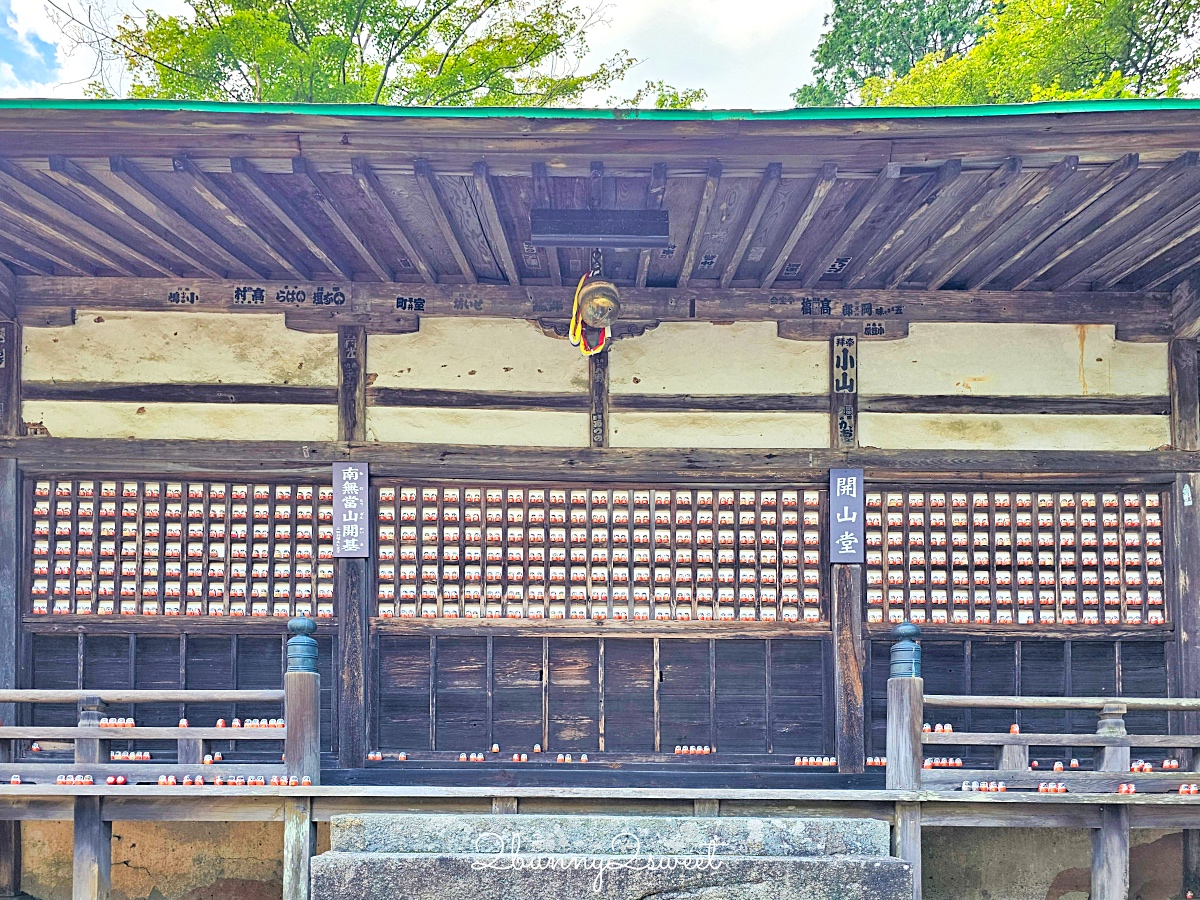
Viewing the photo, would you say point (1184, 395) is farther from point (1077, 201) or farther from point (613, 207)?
point (613, 207)

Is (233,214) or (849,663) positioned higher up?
(233,214)

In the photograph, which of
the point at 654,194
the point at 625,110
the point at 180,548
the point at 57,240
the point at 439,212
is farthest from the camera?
the point at 180,548

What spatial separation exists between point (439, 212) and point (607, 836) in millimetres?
3838

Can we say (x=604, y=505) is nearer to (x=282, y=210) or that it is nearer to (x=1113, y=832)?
(x=282, y=210)

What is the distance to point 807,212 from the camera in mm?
5434

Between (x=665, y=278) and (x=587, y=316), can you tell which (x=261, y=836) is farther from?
(x=665, y=278)

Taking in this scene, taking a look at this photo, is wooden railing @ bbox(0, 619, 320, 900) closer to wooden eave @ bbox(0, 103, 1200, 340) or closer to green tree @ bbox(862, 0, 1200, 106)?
wooden eave @ bbox(0, 103, 1200, 340)

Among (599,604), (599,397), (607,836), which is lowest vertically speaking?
(607,836)

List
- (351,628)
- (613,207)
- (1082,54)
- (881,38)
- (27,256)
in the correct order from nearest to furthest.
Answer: (613,207) → (27,256) → (351,628) → (1082,54) → (881,38)

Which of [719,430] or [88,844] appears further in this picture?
[719,430]

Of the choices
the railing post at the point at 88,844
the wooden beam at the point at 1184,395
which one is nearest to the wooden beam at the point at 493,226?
the railing post at the point at 88,844

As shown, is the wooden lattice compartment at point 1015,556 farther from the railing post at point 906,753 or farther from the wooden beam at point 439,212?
the wooden beam at point 439,212

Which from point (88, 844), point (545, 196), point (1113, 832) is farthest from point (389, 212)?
point (1113, 832)

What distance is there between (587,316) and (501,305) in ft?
2.97
